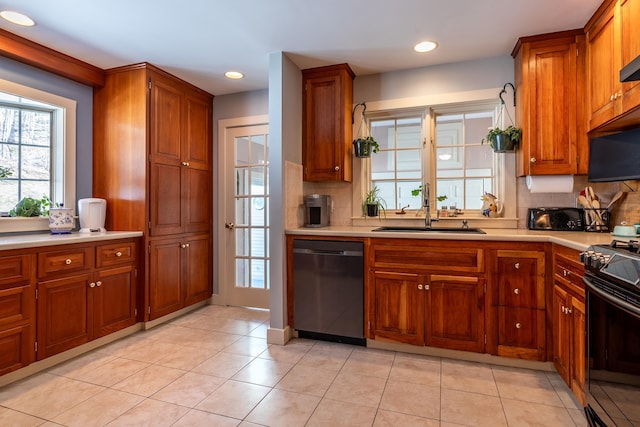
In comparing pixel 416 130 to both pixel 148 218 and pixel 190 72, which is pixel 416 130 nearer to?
pixel 190 72

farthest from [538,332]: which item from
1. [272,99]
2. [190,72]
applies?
[190,72]

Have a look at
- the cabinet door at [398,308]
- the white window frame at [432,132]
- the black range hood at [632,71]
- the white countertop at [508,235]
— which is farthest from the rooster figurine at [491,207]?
the black range hood at [632,71]

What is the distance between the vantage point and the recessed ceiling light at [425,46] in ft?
8.83

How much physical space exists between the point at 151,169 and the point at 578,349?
11.1 feet

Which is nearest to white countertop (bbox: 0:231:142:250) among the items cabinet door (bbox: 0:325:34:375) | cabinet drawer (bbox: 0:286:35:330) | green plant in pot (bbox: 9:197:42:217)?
green plant in pot (bbox: 9:197:42:217)

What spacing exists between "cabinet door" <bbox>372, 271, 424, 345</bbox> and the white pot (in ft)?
8.26

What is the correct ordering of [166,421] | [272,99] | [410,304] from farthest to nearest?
[272,99] < [410,304] < [166,421]

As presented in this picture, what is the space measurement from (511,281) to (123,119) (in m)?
3.48

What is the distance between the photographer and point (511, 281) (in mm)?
2312

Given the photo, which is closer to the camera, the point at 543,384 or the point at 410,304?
the point at 543,384

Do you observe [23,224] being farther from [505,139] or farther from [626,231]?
[626,231]

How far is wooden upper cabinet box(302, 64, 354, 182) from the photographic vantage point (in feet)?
10.2

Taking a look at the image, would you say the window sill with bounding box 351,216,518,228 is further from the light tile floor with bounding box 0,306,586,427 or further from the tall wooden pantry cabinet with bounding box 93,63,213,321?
the tall wooden pantry cabinet with bounding box 93,63,213,321

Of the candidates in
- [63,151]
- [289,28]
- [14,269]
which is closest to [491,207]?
[289,28]
